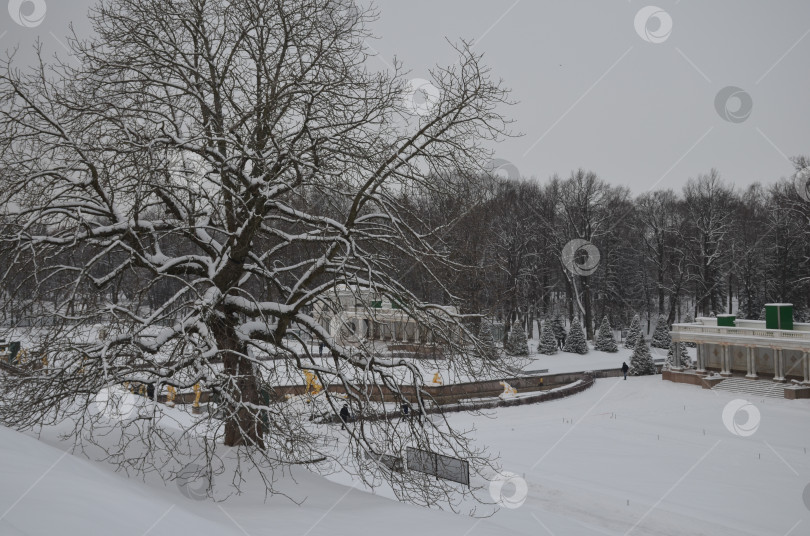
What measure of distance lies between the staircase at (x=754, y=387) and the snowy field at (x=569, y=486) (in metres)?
1.85

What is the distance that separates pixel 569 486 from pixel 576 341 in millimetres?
34811

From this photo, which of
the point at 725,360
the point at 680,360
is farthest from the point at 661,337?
the point at 725,360

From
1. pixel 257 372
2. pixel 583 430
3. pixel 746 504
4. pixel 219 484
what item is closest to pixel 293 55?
pixel 257 372

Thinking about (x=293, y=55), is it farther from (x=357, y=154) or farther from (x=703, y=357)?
(x=703, y=357)

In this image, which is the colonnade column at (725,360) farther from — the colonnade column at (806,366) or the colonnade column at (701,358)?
the colonnade column at (806,366)

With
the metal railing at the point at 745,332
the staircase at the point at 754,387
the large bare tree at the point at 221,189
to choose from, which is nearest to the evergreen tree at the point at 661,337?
the metal railing at the point at 745,332

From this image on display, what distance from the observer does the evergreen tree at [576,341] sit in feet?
167

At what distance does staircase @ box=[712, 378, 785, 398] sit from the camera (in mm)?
35219

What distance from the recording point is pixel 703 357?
41500 millimetres

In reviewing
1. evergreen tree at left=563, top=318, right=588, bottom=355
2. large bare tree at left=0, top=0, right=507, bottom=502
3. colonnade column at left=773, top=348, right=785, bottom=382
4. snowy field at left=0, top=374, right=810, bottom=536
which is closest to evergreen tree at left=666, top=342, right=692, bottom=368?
snowy field at left=0, top=374, right=810, bottom=536

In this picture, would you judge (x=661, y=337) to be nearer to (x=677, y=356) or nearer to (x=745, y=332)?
(x=677, y=356)

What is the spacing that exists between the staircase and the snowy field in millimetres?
1851

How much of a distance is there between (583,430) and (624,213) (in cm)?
4841

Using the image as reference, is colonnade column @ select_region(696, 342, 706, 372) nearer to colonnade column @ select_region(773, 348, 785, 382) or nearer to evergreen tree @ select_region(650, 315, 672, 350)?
colonnade column @ select_region(773, 348, 785, 382)
